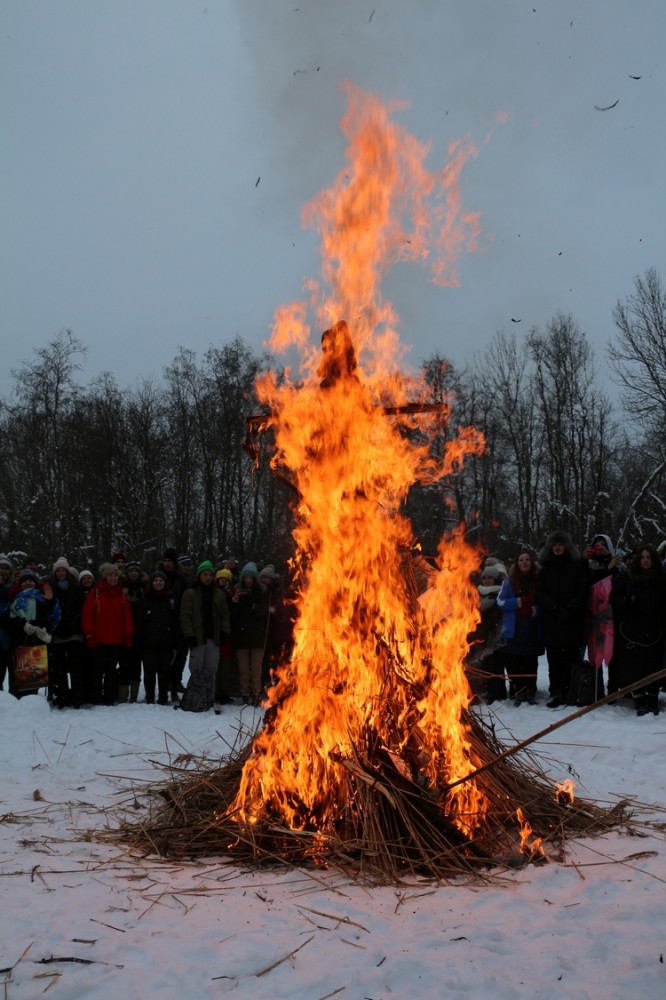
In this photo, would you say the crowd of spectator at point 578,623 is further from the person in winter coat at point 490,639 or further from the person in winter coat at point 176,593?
the person in winter coat at point 176,593

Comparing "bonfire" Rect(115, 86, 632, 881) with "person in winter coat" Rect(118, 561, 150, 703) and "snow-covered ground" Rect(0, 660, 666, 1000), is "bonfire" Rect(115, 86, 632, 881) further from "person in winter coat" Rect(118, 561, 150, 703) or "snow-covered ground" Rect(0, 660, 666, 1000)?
"person in winter coat" Rect(118, 561, 150, 703)

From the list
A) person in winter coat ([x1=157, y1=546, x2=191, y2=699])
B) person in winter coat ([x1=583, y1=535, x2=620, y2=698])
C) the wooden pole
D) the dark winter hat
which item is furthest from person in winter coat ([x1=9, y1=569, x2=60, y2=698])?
the wooden pole

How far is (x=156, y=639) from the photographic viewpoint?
10.1m

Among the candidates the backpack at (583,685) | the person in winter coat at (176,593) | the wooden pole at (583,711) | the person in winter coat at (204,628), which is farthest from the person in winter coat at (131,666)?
the wooden pole at (583,711)

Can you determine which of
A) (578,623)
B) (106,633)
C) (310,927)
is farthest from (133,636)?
(310,927)

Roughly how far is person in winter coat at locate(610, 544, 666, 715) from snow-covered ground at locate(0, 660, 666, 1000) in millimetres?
3495

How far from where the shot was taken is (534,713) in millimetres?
8586

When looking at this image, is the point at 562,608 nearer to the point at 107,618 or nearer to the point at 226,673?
the point at 226,673

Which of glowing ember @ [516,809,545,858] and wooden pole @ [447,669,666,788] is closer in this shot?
wooden pole @ [447,669,666,788]

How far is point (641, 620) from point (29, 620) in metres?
6.94

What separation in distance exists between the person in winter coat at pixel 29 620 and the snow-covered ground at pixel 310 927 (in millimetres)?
4443

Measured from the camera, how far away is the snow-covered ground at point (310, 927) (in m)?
2.88

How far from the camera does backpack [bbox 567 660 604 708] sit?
8617 mm

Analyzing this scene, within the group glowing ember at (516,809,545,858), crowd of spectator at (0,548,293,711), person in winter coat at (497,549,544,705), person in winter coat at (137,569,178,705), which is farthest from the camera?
person in winter coat at (137,569,178,705)
